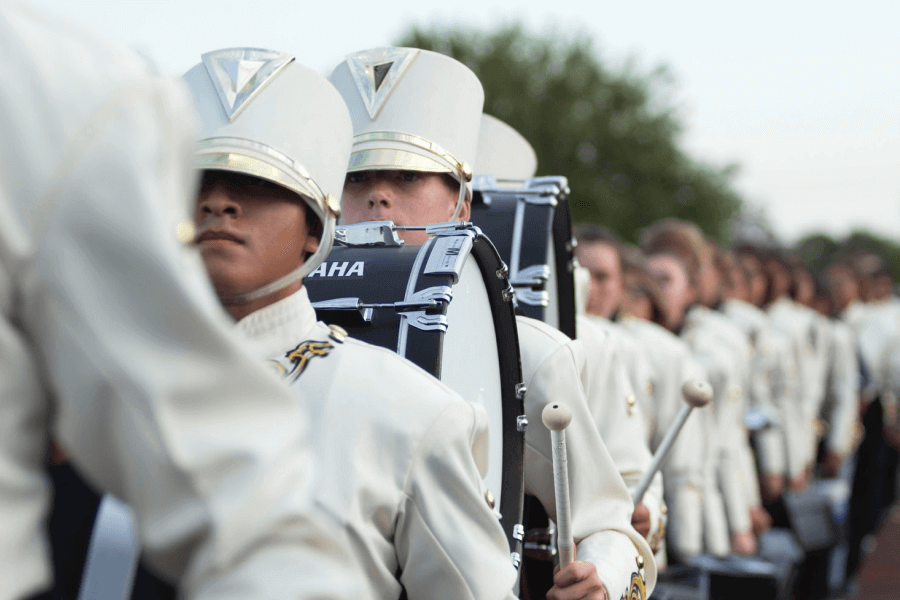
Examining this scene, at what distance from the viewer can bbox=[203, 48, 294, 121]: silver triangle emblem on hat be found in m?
1.83

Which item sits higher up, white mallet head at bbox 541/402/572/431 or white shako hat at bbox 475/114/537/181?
white shako hat at bbox 475/114/537/181

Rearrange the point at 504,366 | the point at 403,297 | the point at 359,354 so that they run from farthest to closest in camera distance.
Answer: the point at 504,366, the point at 403,297, the point at 359,354

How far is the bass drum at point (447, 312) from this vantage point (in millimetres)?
2191

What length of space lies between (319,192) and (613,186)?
32666mm

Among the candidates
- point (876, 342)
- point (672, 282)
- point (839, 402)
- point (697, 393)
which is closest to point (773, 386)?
point (839, 402)

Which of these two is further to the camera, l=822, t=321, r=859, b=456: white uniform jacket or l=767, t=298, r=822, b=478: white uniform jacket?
l=822, t=321, r=859, b=456: white uniform jacket

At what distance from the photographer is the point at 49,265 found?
1033mm

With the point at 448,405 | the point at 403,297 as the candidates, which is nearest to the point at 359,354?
the point at 448,405

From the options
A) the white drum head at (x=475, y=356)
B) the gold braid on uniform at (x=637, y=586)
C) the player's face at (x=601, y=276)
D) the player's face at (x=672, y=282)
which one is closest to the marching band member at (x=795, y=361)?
the player's face at (x=672, y=282)

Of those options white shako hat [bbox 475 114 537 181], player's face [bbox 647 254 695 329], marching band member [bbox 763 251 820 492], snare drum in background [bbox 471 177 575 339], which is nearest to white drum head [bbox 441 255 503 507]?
snare drum in background [bbox 471 177 575 339]

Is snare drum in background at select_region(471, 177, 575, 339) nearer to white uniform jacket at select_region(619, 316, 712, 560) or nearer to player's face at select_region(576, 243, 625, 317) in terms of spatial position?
player's face at select_region(576, 243, 625, 317)

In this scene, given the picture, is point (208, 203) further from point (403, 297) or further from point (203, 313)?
point (203, 313)

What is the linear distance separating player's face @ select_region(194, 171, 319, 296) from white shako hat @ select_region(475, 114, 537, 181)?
212 centimetres

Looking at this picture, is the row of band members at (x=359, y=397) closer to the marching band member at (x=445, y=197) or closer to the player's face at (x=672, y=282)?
the marching band member at (x=445, y=197)
